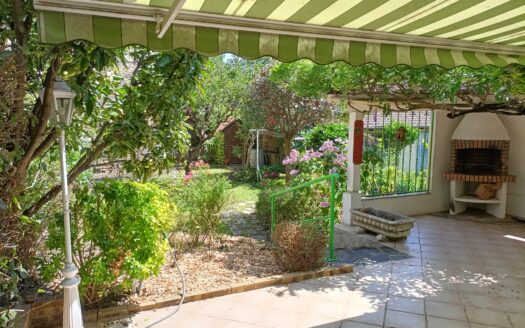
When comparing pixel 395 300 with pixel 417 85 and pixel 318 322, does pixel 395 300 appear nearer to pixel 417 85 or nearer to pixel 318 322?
pixel 318 322

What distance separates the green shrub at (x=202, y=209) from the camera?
21.2ft

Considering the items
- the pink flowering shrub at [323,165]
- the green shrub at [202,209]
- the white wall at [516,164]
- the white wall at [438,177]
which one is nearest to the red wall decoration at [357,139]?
the pink flowering shrub at [323,165]

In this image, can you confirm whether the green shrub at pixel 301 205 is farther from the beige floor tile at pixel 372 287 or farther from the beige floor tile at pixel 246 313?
the beige floor tile at pixel 246 313

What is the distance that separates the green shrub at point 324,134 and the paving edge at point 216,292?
7641 millimetres

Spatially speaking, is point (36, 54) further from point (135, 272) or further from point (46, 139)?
point (135, 272)

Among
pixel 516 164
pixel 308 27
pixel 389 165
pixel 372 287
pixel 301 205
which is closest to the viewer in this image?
pixel 308 27

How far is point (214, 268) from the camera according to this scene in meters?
5.54

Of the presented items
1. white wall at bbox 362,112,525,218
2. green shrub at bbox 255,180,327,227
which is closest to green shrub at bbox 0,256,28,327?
green shrub at bbox 255,180,327,227

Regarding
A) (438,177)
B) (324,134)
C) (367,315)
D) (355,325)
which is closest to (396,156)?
(438,177)

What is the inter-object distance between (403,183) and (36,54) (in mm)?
8421

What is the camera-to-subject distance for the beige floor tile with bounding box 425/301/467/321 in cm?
424

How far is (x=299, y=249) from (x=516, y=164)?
6.47m

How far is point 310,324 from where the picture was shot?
403 cm

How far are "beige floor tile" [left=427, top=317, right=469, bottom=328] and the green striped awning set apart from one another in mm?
2624
